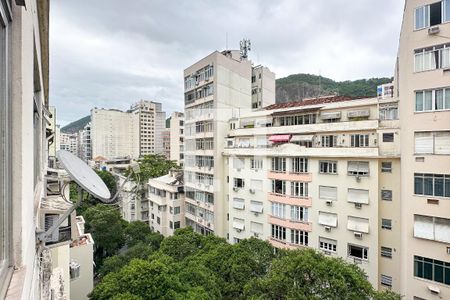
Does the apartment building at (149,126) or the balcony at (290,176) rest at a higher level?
the apartment building at (149,126)

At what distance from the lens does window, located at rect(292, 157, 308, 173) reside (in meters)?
16.9

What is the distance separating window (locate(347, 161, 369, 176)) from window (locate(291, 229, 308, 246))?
4788mm

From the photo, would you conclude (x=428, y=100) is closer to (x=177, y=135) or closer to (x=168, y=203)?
(x=168, y=203)

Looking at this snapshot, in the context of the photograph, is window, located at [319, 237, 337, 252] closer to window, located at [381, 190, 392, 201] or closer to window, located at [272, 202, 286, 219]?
window, located at [272, 202, 286, 219]

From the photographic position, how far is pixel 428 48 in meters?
11.0

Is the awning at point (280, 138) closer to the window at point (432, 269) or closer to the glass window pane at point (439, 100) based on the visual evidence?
the glass window pane at point (439, 100)

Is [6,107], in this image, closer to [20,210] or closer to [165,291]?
[20,210]

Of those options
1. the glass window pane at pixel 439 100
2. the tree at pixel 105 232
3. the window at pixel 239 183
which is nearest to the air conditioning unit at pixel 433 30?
the glass window pane at pixel 439 100

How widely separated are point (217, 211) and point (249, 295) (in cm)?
1142

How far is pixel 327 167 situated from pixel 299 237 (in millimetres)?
4817

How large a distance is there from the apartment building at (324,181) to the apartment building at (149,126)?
6129 centimetres

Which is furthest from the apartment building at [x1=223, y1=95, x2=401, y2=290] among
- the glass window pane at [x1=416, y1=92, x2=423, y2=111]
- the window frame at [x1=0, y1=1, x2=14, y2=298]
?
the window frame at [x1=0, y1=1, x2=14, y2=298]

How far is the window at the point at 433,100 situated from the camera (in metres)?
10.7

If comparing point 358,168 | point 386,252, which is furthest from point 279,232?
point 358,168
